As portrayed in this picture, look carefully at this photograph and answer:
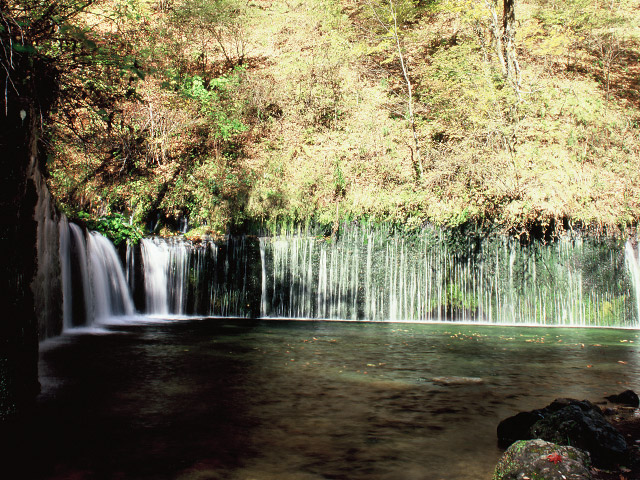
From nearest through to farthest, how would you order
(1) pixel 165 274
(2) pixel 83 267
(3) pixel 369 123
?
(2) pixel 83 267 < (1) pixel 165 274 < (3) pixel 369 123

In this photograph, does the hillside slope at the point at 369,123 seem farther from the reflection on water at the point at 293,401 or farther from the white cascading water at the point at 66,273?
the reflection on water at the point at 293,401

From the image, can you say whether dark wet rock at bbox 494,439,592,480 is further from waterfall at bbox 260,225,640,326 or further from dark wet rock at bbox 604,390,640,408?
waterfall at bbox 260,225,640,326

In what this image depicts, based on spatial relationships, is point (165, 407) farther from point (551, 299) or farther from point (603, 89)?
point (603, 89)

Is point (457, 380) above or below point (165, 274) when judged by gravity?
below

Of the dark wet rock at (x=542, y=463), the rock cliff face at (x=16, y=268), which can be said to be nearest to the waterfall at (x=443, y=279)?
the rock cliff face at (x=16, y=268)

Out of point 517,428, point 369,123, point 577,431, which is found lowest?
point 517,428

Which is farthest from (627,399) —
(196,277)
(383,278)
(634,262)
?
(196,277)

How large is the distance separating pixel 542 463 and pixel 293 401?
7.69ft

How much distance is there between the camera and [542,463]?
2418 millimetres

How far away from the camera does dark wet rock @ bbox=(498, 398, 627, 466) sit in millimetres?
2795

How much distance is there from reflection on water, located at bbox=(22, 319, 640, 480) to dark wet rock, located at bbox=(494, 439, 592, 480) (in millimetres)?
303

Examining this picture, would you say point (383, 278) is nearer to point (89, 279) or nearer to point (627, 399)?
point (89, 279)

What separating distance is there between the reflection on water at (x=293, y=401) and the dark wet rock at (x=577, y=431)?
26 cm

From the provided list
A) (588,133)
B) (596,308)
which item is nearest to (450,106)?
(588,133)
